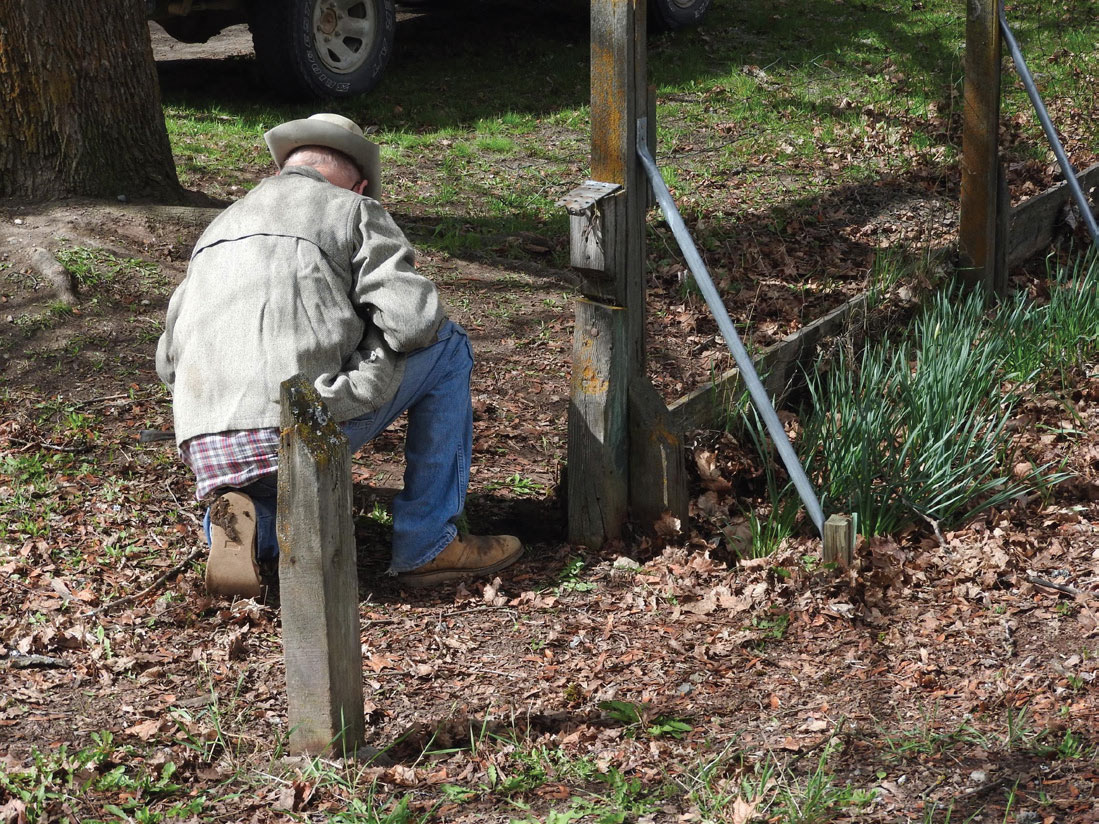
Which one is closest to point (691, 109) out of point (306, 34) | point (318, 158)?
point (306, 34)

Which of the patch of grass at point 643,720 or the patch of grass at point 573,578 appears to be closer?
the patch of grass at point 643,720

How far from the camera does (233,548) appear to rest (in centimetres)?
337

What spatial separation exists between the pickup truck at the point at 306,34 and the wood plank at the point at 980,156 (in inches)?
187

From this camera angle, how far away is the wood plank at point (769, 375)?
404 centimetres

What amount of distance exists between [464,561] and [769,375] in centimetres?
141

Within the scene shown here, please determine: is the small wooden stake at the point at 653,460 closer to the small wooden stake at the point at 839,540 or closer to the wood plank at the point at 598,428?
the wood plank at the point at 598,428

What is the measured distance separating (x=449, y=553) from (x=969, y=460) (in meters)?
1.81

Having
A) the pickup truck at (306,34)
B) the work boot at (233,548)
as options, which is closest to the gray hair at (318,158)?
the work boot at (233,548)

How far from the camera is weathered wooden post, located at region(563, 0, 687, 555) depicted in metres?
3.43

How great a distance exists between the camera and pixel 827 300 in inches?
232

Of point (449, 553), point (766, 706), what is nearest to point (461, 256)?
point (449, 553)

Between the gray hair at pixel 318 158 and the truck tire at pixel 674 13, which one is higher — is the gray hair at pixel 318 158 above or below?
below

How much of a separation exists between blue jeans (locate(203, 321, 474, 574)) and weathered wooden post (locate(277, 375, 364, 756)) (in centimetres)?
102

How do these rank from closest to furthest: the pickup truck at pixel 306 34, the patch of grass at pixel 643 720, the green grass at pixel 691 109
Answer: the patch of grass at pixel 643 720 → the green grass at pixel 691 109 → the pickup truck at pixel 306 34
